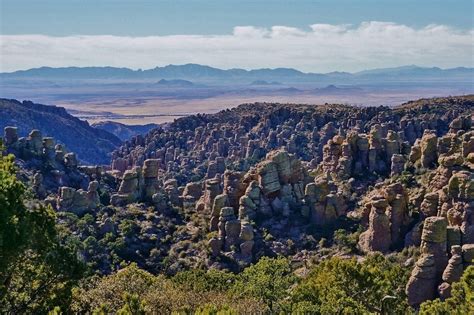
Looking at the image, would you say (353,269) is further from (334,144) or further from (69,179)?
(69,179)

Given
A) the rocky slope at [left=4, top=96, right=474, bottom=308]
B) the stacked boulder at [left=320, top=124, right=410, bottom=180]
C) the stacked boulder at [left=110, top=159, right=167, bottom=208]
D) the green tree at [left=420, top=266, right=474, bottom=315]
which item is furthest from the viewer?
the stacked boulder at [left=320, top=124, right=410, bottom=180]

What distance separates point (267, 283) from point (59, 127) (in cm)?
15620

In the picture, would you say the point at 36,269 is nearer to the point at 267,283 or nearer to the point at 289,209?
the point at 267,283

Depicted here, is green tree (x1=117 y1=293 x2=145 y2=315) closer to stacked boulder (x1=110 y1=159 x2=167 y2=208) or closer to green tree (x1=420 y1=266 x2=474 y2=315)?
green tree (x1=420 y1=266 x2=474 y2=315)

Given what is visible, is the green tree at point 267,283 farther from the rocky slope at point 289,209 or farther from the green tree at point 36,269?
the green tree at point 36,269

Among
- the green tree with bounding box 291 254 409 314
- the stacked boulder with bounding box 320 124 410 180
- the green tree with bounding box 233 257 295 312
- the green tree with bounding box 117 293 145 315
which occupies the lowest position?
the green tree with bounding box 233 257 295 312

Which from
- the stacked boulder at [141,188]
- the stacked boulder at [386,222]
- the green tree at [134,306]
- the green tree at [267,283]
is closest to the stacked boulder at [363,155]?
the stacked boulder at [386,222]

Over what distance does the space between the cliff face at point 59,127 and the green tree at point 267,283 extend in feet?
436

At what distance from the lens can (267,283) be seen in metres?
37.1

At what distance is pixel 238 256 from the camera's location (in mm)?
51875

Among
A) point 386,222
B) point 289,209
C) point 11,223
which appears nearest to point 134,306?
point 11,223

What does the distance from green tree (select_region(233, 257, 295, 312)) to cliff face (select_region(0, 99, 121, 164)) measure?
133 meters

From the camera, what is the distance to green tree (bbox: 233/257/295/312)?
35.9 m

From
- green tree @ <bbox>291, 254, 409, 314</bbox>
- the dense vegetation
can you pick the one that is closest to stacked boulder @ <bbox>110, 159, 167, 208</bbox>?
the dense vegetation
